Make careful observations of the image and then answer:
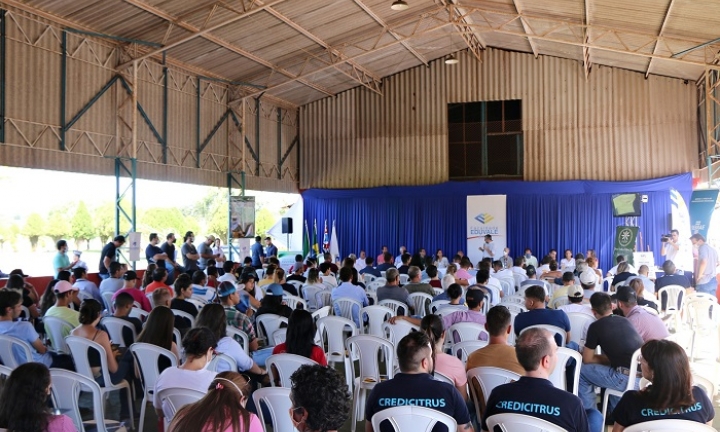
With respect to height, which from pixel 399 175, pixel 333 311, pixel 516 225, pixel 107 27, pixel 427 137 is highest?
pixel 107 27

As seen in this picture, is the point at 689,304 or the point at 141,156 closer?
the point at 689,304

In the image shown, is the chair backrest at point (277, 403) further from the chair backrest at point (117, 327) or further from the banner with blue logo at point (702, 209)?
the banner with blue logo at point (702, 209)

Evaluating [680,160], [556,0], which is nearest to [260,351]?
[556,0]

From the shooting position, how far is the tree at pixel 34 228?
29781 millimetres

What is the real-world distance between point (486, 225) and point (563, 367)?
13.1 metres

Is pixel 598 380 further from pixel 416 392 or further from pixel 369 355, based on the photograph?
pixel 416 392

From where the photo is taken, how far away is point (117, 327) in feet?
18.1

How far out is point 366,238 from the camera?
1867 cm

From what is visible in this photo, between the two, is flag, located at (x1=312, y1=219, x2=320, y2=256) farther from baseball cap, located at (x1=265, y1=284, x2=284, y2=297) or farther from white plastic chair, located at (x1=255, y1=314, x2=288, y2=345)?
white plastic chair, located at (x1=255, y1=314, x2=288, y2=345)

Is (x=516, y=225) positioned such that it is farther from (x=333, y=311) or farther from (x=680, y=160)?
(x=333, y=311)

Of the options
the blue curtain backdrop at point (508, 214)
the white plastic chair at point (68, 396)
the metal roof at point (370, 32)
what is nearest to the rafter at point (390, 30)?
the metal roof at point (370, 32)

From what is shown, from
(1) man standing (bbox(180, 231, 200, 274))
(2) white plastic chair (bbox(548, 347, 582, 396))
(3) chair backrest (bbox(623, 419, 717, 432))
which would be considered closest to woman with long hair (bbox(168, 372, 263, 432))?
(3) chair backrest (bbox(623, 419, 717, 432))

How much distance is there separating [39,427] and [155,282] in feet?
16.7

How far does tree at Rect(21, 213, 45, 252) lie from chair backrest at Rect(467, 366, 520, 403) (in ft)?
103
